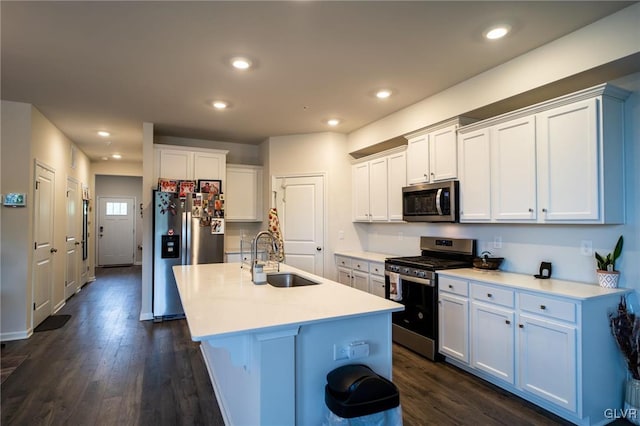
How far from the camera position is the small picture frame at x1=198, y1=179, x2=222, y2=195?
4.94 meters

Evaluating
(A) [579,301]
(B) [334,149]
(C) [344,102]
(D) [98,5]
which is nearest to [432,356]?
(A) [579,301]

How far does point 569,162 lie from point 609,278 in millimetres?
855

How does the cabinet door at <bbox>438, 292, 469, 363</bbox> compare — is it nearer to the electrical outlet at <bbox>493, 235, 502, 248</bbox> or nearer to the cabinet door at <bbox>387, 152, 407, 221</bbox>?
the electrical outlet at <bbox>493, 235, 502, 248</bbox>

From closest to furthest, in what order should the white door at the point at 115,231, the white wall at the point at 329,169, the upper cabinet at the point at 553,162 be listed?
the upper cabinet at the point at 553,162 < the white wall at the point at 329,169 < the white door at the point at 115,231

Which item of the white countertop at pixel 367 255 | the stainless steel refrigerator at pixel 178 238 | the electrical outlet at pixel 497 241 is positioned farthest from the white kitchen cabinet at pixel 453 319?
the stainless steel refrigerator at pixel 178 238

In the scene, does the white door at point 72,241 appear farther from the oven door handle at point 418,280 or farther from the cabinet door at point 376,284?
the oven door handle at point 418,280

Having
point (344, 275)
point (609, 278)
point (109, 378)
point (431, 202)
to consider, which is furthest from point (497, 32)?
point (109, 378)

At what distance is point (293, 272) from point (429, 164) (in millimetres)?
1910

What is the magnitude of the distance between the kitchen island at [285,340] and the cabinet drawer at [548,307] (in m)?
1.20

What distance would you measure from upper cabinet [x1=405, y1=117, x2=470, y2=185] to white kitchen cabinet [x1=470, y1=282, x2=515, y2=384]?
1236 mm

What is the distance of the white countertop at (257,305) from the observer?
1.54 m

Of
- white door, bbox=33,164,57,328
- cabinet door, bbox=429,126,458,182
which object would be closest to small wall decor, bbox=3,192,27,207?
white door, bbox=33,164,57,328

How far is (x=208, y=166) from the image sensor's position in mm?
5102

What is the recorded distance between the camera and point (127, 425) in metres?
2.23
